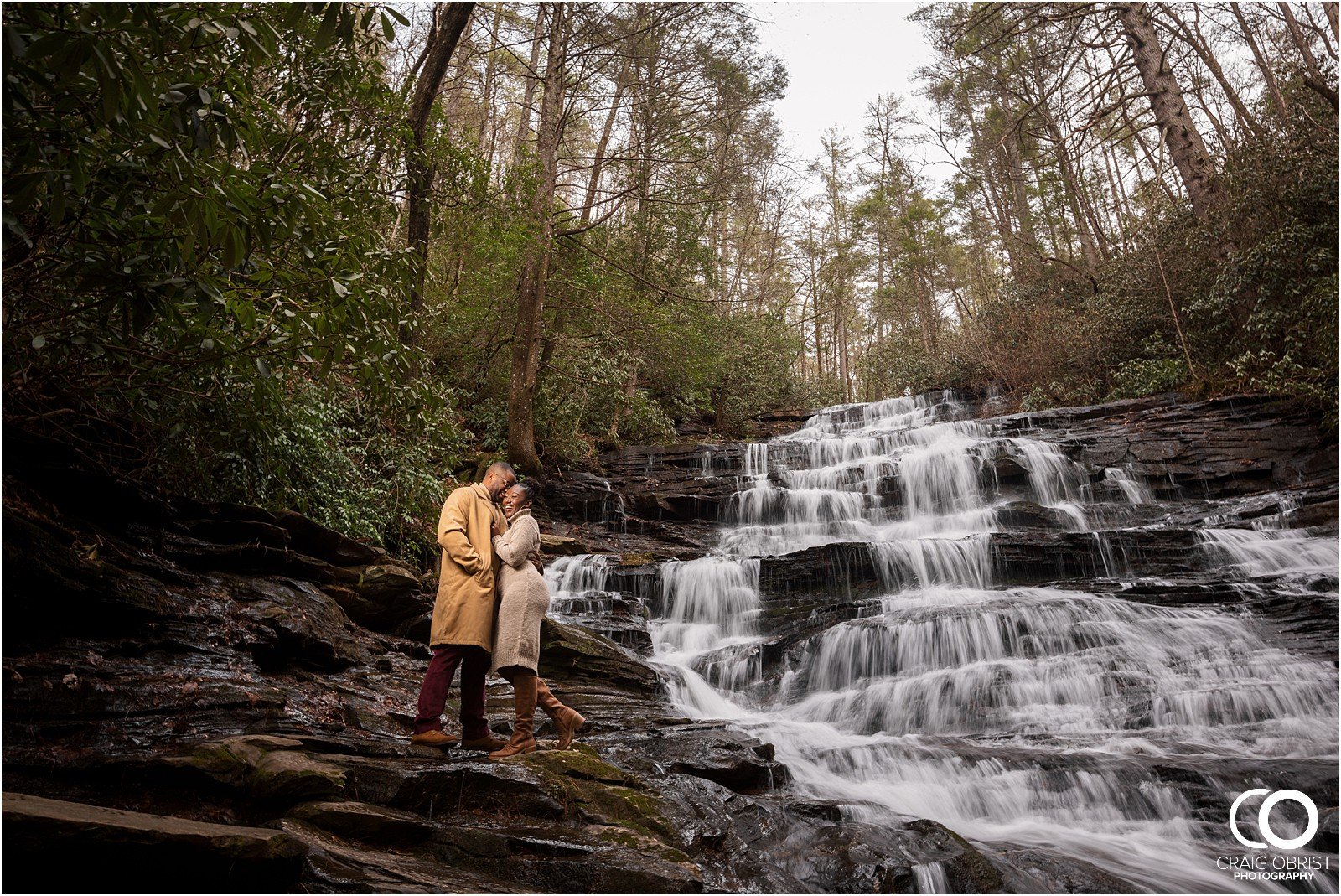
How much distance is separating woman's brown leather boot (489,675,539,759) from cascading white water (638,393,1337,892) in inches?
85.2

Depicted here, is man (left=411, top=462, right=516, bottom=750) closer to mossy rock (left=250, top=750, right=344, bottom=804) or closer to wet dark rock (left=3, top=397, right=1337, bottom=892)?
wet dark rock (left=3, top=397, right=1337, bottom=892)

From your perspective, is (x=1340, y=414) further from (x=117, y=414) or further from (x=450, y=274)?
(x=450, y=274)

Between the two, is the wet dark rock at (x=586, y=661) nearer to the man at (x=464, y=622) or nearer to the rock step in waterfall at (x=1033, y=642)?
the rock step in waterfall at (x=1033, y=642)

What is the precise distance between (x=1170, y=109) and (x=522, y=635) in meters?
16.0

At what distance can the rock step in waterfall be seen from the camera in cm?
483

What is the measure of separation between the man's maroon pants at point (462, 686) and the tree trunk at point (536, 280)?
28.1ft

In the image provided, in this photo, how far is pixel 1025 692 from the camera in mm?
6488

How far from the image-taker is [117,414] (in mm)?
5098

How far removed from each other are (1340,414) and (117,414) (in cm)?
1394

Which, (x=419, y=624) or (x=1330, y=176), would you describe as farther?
(x=1330, y=176)

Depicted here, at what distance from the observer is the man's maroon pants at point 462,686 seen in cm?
411

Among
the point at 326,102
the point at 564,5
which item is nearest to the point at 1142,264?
the point at 564,5

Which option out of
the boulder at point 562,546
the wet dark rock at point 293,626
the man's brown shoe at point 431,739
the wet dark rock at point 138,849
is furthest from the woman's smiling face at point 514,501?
the boulder at point 562,546

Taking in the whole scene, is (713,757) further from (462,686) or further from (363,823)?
(363,823)
